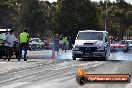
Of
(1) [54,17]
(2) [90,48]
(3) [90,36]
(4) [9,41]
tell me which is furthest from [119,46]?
(1) [54,17]

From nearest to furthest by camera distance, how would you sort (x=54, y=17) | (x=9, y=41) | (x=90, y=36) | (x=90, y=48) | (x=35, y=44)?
(x=9, y=41)
(x=90, y=48)
(x=90, y=36)
(x=35, y=44)
(x=54, y=17)

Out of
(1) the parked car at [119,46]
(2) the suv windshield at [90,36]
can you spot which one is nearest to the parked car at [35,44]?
(1) the parked car at [119,46]

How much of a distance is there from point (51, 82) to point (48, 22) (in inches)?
2540

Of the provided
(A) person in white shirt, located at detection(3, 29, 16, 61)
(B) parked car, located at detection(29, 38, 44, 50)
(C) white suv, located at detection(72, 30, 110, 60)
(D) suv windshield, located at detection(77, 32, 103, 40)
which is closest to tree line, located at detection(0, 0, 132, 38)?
(B) parked car, located at detection(29, 38, 44, 50)

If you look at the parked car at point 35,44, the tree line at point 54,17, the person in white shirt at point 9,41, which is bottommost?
the parked car at point 35,44

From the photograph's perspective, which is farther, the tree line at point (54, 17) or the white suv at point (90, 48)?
the tree line at point (54, 17)

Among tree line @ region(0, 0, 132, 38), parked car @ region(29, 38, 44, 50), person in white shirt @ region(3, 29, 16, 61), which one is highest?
tree line @ region(0, 0, 132, 38)

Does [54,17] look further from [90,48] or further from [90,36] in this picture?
[90,48]

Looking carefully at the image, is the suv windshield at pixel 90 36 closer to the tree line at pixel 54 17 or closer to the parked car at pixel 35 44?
the parked car at pixel 35 44

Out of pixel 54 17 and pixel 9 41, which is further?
pixel 54 17

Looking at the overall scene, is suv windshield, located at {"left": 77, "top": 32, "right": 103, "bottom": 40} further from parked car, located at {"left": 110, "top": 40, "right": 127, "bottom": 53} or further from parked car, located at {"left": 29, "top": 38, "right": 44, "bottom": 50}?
parked car, located at {"left": 29, "top": 38, "right": 44, "bottom": 50}

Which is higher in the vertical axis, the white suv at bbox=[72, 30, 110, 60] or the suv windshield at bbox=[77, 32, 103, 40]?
the suv windshield at bbox=[77, 32, 103, 40]

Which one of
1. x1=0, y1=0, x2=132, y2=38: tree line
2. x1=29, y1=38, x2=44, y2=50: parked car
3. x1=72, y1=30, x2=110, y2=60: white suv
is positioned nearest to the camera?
x1=72, y1=30, x2=110, y2=60: white suv

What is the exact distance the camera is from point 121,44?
41.5 metres
